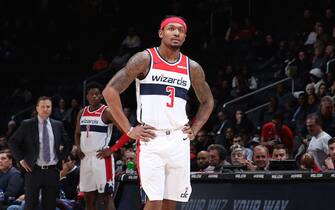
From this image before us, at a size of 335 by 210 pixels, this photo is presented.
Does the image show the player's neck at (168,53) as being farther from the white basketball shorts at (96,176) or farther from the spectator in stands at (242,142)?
the spectator in stands at (242,142)

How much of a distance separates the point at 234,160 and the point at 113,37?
11982mm

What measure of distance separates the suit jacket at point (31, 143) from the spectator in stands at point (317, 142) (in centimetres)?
346

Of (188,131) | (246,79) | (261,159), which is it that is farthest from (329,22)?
(188,131)

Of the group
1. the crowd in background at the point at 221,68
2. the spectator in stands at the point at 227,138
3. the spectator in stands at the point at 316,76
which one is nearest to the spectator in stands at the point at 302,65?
the crowd in background at the point at 221,68

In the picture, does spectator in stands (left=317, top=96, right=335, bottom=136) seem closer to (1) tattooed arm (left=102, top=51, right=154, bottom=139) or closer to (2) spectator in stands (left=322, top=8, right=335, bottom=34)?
(2) spectator in stands (left=322, top=8, right=335, bottom=34)

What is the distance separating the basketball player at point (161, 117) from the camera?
7.65m

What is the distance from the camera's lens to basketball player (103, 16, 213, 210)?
7.65 m

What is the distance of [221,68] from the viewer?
20.2m

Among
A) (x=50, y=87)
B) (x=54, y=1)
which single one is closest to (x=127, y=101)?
(x=50, y=87)

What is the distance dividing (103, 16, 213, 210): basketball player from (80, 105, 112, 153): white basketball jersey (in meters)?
3.74

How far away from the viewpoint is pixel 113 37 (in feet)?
77.9

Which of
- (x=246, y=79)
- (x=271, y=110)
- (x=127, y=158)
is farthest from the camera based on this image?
(x=246, y=79)

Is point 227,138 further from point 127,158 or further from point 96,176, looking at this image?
point 96,176

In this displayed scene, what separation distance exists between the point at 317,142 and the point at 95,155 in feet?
10.4
